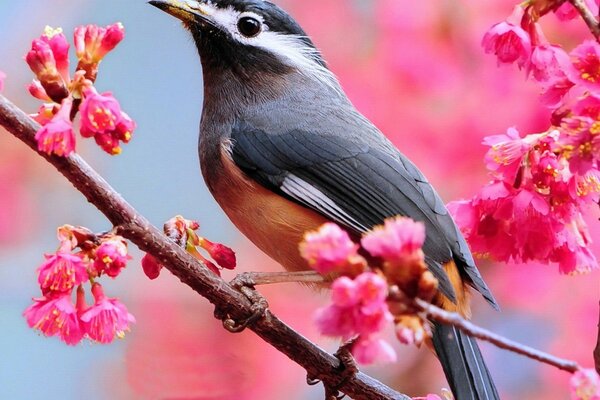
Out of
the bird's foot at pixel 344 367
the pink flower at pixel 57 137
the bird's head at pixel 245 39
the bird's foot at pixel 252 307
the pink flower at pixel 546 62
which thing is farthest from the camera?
the bird's head at pixel 245 39

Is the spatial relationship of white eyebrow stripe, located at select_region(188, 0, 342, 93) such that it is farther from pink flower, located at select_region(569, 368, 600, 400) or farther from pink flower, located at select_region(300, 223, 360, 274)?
pink flower, located at select_region(569, 368, 600, 400)

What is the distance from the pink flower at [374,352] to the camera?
1.50 m

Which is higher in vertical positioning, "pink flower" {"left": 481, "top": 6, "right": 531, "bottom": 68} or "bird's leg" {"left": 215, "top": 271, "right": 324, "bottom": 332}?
"pink flower" {"left": 481, "top": 6, "right": 531, "bottom": 68}

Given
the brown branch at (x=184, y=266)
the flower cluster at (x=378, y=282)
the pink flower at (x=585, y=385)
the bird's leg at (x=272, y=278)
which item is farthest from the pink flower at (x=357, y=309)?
the bird's leg at (x=272, y=278)

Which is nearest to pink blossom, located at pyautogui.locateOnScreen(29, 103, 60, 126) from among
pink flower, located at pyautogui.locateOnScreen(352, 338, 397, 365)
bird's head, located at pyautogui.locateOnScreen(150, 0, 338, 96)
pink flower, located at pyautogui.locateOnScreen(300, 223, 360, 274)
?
pink flower, located at pyautogui.locateOnScreen(300, 223, 360, 274)

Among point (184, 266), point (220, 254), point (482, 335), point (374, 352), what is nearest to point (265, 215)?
point (220, 254)

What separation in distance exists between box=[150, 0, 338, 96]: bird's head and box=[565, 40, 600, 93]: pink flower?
136cm

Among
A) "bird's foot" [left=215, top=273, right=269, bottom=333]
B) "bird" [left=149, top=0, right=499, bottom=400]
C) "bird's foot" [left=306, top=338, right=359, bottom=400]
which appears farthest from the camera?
"bird" [left=149, top=0, right=499, bottom=400]

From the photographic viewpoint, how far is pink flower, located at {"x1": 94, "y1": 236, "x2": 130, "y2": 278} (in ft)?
6.23

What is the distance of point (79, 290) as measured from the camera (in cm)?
201

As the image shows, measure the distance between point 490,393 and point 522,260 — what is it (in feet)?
1.12

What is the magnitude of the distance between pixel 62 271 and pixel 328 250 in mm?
663

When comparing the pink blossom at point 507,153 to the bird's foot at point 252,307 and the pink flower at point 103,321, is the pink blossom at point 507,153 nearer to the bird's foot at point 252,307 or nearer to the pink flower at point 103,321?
the bird's foot at point 252,307

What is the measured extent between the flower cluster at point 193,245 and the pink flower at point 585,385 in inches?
39.7
